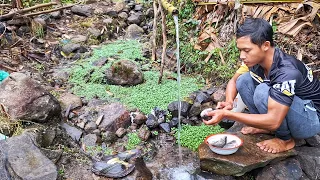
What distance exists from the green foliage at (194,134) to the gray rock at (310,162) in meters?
0.96

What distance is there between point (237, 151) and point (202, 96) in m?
1.34

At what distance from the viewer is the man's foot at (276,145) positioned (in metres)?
3.13

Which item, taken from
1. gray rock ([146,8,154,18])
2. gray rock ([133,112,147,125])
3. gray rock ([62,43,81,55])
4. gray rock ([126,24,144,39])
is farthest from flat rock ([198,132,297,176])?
gray rock ([146,8,154,18])

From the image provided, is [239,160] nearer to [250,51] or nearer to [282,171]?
[282,171]

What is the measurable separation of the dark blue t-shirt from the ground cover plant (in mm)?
1695

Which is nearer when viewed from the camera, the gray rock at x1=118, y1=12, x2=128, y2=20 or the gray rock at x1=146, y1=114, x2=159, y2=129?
the gray rock at x1=146, y1=114, x2=159, y2=129

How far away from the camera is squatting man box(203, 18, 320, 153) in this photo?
269 cm

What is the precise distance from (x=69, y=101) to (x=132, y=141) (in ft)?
3.72

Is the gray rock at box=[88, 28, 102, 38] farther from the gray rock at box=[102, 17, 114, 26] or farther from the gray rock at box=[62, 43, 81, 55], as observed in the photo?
the gray rock at box=[62, 43, 81, 55]

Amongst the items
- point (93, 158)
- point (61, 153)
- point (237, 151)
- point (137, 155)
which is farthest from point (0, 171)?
point (237, 151)

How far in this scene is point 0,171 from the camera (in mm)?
2855

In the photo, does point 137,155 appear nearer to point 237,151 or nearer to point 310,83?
point 237,151

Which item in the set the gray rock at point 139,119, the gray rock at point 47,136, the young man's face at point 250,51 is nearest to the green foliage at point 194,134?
the gray rock at point 139,119

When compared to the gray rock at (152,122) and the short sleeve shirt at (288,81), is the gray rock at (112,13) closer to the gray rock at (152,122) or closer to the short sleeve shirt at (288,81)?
the gray rock at (152,122)
